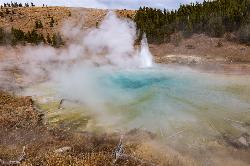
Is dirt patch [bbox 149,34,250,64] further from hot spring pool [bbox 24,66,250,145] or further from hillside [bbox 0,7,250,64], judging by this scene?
hot spring pool [bbox 24,66,250,145]

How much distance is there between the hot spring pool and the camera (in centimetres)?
1455

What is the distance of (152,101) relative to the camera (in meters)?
17.7

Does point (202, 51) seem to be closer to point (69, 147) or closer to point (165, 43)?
point (165, 43)

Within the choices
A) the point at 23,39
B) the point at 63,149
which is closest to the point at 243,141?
the point at 63,149

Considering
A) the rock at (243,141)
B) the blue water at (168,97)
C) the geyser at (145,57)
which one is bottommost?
the rock at (243,141)

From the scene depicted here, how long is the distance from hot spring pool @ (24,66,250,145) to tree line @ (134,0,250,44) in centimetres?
1133

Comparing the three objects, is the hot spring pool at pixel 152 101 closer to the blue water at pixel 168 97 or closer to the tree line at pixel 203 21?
A: the blue water at pixel 168 97

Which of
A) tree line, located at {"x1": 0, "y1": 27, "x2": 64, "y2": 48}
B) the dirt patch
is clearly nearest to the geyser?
the dirt patch

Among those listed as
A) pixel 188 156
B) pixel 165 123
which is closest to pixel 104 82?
pixel 165 123

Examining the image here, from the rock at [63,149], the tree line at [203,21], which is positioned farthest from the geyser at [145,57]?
the rock at [63,149]

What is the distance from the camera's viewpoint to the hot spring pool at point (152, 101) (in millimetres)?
14555

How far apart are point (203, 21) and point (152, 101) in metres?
20.3

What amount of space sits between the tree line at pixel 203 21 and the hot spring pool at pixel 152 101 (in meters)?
11.3

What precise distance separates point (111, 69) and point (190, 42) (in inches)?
428
